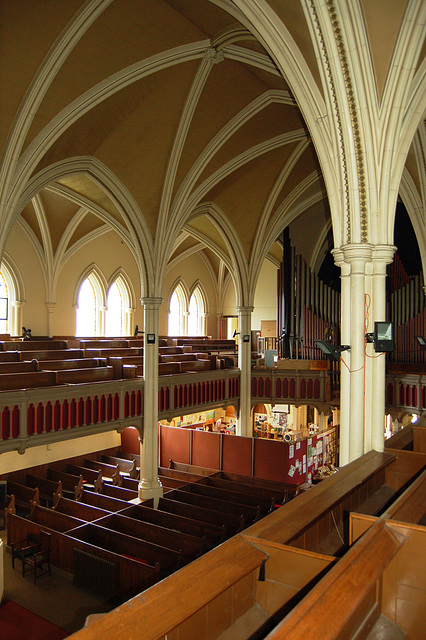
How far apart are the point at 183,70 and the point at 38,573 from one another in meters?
10.6

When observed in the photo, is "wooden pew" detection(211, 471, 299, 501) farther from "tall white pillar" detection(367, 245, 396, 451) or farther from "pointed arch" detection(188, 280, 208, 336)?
"pointed arch" detection(188, 280, 208, 336)

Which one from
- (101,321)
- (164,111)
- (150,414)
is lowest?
(150,414)

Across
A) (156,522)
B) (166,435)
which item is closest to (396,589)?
(156,522)

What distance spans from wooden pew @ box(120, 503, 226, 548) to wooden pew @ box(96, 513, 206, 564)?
1.02 feet

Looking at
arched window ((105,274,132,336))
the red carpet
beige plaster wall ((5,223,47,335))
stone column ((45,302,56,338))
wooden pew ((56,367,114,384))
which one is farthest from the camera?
arched window ((105,274,132,336))

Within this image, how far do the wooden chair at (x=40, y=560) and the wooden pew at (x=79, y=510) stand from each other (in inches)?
42.3

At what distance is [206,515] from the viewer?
34.4ft

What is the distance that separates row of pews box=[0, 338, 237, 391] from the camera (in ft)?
36.7

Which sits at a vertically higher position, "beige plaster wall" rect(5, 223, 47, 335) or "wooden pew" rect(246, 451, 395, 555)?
"beige plaster wall" rect(5, 223, 47, 335)

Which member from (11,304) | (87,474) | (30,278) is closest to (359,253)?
(87,474)

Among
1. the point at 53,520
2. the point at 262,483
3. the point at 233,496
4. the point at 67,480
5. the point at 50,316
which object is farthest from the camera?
the point at 50,316

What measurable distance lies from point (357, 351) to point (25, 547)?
309 inches

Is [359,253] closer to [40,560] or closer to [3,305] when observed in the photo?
[40,560]

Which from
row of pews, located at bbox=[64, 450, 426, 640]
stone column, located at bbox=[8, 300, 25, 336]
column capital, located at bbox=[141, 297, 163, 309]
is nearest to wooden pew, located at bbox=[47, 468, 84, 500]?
column capital, located at bbox=[141, 297, 163, 309]
